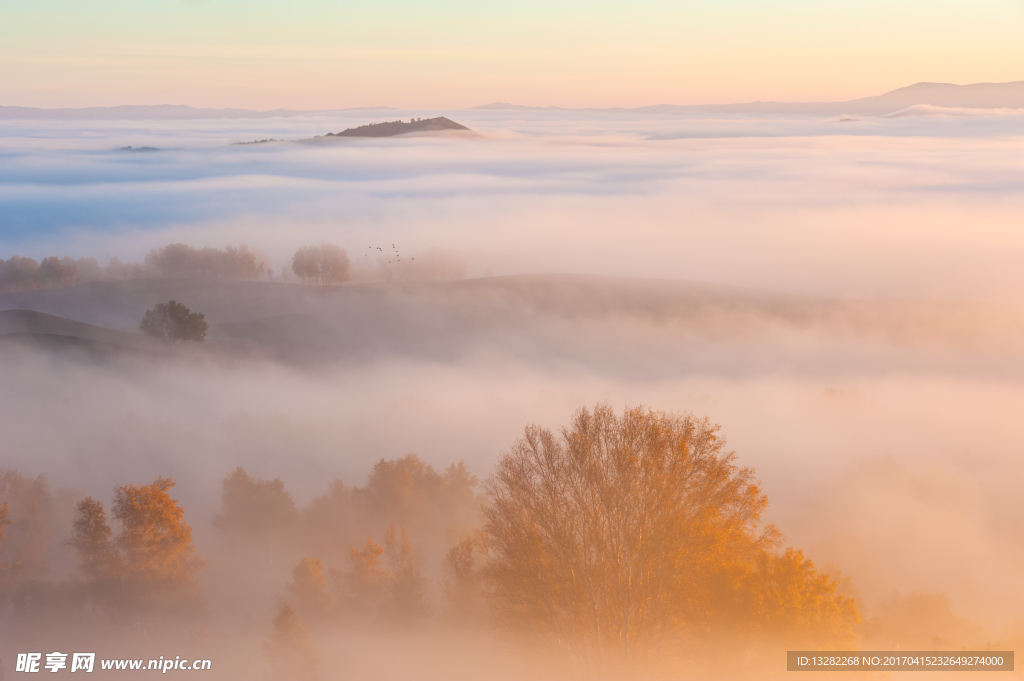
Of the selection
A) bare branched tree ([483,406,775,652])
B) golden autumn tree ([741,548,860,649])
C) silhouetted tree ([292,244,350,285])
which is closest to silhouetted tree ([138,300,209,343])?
silhouetted tree ([292,244,350,285])

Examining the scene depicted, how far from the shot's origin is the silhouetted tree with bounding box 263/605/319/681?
102ft

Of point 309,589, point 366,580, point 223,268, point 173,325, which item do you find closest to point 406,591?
point 366,580

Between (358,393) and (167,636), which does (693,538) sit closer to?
(167,636)

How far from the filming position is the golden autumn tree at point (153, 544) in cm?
3694

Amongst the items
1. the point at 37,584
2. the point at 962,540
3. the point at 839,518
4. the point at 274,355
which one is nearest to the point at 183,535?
the point at 37,584

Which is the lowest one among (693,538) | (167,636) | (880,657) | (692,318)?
(167,636)

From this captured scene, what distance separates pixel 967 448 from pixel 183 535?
82367mm

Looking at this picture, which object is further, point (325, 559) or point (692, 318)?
point (692, 318)

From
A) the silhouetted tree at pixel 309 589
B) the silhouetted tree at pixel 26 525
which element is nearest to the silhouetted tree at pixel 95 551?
the silhouetted tree at pixel 26 525

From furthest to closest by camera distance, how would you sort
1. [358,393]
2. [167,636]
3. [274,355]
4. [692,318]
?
[692,318], [274,355], [358,393], [167,636]

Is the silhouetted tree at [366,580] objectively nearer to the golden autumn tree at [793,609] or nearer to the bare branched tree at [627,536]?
the bare branched tree at [627,536]

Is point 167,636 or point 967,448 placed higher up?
point 967,448

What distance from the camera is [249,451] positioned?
7269 cm

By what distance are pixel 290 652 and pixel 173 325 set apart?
243ft
